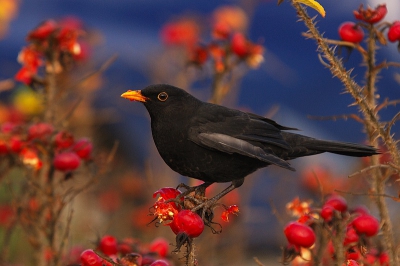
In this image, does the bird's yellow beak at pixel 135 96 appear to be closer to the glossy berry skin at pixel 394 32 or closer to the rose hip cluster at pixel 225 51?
the rose hip cluster at pixel 225 51

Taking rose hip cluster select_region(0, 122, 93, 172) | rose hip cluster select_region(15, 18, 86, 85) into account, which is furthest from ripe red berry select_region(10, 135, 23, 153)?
rose hip cluster select_region(15, 18, 86, 85)

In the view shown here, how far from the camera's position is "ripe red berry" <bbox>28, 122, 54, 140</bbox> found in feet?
8.80

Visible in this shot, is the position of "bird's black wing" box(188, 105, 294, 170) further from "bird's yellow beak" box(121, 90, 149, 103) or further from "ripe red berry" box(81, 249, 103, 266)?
"ripe red berry" box(81, 249, 103, 266)

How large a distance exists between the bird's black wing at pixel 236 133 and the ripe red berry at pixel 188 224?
63cm

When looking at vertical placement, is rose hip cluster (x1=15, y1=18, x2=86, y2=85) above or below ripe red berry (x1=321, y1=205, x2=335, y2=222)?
above

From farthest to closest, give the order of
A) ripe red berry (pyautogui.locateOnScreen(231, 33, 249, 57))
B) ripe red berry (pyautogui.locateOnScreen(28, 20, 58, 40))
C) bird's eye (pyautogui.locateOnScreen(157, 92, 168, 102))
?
ripe red berry (pyautogui.locateOnScreen(231, 33, 249, 57))
ripe red berry (pyautogui.locateOnScreen(28, 20, 58, 40))
bird's eye (pyautogui.locateOnScreen(157, 92, 168, 102))

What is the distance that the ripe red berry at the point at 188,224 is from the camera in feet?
5.96

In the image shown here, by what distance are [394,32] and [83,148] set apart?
1.42 m

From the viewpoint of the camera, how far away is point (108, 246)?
2201mm

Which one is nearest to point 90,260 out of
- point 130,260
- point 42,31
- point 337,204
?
point 130,260

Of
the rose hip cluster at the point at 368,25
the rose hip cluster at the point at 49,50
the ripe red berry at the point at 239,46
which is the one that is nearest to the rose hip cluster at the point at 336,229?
the rose hip cluster at the point at 368,25

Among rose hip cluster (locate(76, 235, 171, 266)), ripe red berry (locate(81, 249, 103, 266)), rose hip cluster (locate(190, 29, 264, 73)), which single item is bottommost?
ripe red berry (locate(81, 249, 103, 266))

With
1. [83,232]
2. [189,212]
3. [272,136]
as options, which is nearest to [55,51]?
[272,136]

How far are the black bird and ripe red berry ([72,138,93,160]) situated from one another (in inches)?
12.8
